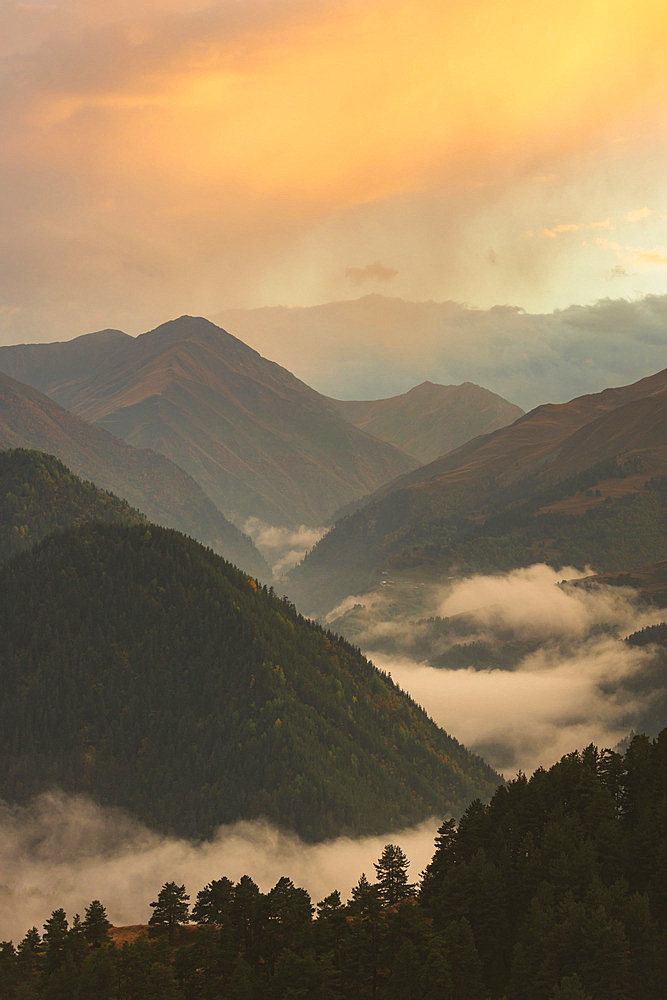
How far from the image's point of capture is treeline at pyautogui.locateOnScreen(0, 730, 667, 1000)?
123500 millimetres

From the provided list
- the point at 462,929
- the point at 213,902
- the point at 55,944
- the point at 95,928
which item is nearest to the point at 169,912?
the point at 213,902

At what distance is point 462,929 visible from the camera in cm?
13088

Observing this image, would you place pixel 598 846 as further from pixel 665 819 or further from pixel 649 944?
pixel 649 944

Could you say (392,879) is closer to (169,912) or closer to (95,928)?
(169,912)

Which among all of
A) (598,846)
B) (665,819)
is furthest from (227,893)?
(665,819)

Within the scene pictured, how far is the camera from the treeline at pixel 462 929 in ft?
405

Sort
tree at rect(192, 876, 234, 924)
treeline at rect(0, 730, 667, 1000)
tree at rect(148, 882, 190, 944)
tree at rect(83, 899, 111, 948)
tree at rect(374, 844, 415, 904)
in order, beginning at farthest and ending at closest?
tree at rect(83, 899, 111, 948) → tree at rect(148, 882, 190, 944) → tree at rect(374, 844, 415, 904) → tree at rect(192, 876, 234, 924) → treeline at rect(0, 730, 667, 1000)

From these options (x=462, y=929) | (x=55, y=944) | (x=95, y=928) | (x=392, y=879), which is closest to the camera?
(x=462, y=929)

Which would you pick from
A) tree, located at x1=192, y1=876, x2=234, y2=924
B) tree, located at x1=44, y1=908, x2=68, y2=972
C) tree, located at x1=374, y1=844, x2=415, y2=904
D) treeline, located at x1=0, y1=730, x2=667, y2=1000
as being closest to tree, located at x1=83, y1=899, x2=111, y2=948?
treeline, located at x1=0, y1=730, x2=667, y2=1000

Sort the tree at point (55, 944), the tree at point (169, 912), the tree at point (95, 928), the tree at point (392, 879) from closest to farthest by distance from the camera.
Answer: the tree at point (55, 944)
the tree at point (392, 879)
the tree at point (169, 912)
the tree at point (95, 928)

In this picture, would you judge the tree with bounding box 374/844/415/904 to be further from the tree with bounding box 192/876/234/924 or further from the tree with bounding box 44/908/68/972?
the tree with bounding box 44/908/68/972

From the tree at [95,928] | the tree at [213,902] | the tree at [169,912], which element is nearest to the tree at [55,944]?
the tree at [95,928]

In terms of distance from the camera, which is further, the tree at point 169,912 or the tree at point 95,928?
the tree at point 95,928

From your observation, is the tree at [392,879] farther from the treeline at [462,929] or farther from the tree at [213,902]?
the tree at [213,902]
